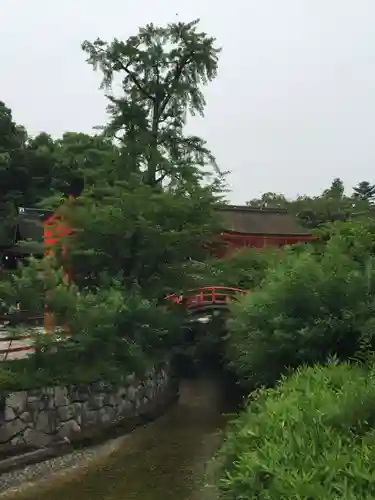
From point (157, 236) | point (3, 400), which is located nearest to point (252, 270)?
point (157, 236)

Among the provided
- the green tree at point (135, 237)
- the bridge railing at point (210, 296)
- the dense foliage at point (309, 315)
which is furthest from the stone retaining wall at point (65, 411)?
the bridge railing at point (210, 296)

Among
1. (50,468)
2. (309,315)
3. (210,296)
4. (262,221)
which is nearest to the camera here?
(309,315)

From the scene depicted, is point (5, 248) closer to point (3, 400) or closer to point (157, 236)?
point (157, 236)

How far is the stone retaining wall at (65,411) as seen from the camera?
9945 millimetres

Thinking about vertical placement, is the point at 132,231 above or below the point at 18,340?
above

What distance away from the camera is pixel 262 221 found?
26750mm

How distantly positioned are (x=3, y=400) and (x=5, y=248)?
16.0 m

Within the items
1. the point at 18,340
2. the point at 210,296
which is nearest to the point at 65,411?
the point at 18,340

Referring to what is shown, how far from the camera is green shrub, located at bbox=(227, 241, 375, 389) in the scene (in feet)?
29.7

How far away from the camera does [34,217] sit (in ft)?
77.4

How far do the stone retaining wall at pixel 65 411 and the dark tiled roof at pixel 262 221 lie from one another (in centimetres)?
1310

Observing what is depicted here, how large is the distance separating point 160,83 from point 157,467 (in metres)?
17.3

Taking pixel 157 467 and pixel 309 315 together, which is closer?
pixel 309 315

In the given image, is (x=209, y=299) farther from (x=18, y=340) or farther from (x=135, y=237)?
(x=18, y=340)
